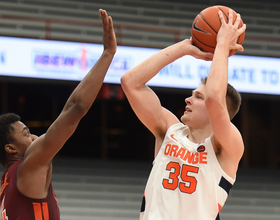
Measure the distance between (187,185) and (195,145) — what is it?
11.1 inches

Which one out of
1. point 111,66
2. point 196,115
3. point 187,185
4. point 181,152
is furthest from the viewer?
point 111,66

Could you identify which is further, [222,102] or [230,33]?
[230,33]

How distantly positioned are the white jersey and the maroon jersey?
579mm

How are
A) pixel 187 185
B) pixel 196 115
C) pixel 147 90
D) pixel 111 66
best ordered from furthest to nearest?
1. pixel 111 66
2. pixel 147 90
3. pixel 196 115
4. pixel 187 185

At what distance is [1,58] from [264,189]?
6.44 m

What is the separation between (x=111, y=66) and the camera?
783 centimetres

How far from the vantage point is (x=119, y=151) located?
11727mm

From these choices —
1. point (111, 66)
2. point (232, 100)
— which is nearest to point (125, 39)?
point (111, 66)

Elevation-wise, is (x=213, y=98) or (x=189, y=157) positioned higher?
(x=213, y=98)

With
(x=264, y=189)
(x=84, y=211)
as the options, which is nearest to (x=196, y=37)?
(x=84, y=211)

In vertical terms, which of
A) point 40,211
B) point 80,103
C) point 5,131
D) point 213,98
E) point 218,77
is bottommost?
point 40,211

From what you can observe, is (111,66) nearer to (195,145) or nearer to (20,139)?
(20,139)

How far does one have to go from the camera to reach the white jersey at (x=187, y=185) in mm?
2521

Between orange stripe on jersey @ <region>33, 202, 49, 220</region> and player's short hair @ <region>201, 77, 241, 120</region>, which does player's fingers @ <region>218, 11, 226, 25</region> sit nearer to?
player's short hair @ <region>201, 77, 241, 120</region>
